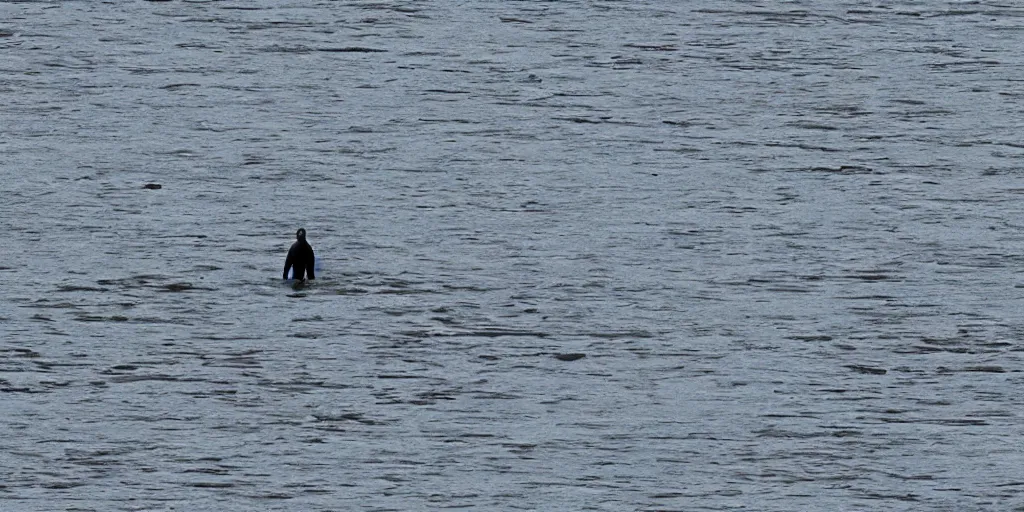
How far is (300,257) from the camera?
2194 centimetres

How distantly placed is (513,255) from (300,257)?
268 cm

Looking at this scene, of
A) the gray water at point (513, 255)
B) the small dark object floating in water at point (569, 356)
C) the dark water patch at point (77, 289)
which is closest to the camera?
the gray water at point (513, 255)

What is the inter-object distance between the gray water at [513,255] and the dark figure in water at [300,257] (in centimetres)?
24

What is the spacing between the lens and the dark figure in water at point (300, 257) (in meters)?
21.9

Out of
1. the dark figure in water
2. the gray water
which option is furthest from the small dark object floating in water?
the dark figure in water

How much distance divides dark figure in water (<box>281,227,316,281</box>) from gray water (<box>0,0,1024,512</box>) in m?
0.24

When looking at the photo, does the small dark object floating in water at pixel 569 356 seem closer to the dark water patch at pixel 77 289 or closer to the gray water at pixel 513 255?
the gray water at pixel 513 255

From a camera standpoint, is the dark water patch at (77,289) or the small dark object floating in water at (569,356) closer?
the small dark object floating in water at (569,356)

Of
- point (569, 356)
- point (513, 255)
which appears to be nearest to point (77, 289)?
point (513, 255)

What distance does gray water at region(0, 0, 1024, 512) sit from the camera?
1698 cm

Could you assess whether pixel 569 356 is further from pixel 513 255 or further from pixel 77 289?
pixel 77 289

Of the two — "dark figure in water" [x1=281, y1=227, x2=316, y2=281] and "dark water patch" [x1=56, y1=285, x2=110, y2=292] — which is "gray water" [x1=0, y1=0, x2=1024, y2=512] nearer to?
"dark water patch" [x1=56, y1=285, x2=110, y2=292]

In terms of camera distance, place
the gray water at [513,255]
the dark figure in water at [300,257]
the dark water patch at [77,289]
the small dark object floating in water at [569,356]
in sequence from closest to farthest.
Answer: the gray water at [513,255] < the small dark object floating in water at [569,356] < the dark water patch at [77,289] < the dark figure in water at [300,257]

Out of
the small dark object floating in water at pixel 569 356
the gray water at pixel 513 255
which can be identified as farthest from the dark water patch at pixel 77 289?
the small dark object floating in water at pixel 569 356
